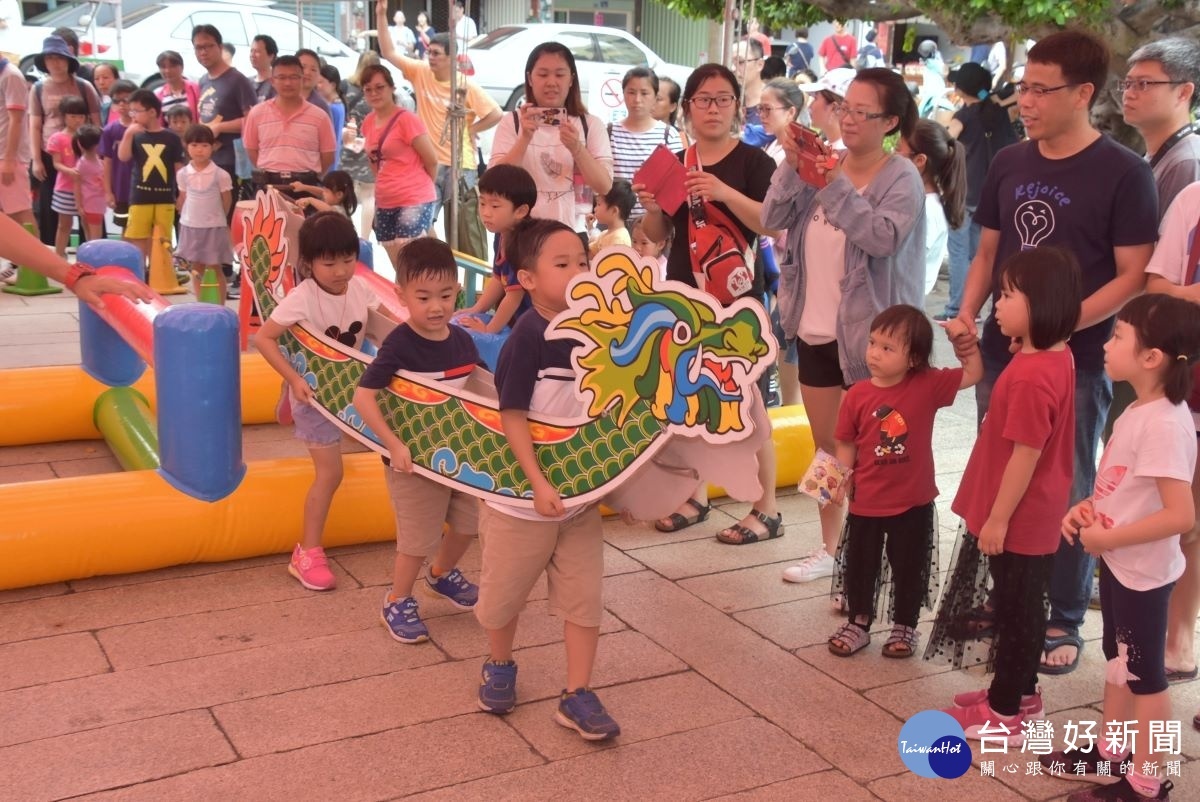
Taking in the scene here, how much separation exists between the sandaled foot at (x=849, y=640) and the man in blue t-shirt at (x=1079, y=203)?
67cm

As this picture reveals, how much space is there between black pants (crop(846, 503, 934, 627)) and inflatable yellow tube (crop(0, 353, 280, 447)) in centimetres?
293

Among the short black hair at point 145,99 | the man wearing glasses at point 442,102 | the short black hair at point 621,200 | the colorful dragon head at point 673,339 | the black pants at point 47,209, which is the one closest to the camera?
the colorful dragon head at point 673,339

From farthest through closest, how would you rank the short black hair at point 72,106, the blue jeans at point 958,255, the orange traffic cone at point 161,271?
1. the short black hair at point 72,106
2. the orange traffic cone at point 161,271
3. the blue jeans at point 958,255

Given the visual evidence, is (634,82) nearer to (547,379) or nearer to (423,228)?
(423,228)

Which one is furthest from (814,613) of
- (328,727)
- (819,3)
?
(819,3)

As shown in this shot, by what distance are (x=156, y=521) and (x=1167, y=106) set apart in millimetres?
3324

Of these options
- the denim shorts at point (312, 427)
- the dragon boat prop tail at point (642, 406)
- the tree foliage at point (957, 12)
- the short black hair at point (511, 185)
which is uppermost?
the tree foliage at point (957, 12)

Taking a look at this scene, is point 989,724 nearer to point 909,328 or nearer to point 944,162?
point 909,328

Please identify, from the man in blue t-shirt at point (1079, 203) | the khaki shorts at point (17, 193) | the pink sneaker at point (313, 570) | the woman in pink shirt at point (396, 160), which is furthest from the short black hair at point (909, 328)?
the khaki shorts at point (17, 193)

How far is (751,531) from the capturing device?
463cm

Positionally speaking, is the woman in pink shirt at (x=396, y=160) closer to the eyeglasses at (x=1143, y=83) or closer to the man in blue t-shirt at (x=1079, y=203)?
the man in blue t-shirt at (x=1079, y=203)

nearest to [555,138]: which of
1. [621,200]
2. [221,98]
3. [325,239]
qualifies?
[621,200]

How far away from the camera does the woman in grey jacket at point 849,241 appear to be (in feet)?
12.0

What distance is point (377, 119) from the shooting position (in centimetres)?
669
